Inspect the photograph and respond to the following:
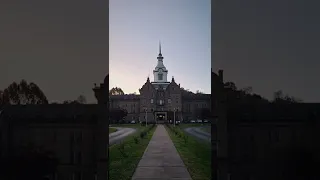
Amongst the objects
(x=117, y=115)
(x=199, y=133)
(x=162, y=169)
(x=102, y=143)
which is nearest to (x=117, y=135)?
(x=117, y=115)

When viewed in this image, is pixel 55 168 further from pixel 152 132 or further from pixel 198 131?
pixel 152 132

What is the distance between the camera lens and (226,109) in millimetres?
4547

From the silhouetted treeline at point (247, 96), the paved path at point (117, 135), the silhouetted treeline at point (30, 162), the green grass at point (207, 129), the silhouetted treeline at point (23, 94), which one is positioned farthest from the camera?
the paved path at point (117, 135)

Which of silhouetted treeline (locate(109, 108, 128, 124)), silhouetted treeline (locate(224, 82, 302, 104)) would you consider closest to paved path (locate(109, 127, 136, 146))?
silhouetted treeline (locate(109, 108, 128, 124))

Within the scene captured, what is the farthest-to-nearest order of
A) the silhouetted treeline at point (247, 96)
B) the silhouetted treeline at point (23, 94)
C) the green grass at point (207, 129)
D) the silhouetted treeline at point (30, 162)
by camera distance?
the green grass at point (207, 129)
the silhouetted treeline at point (247, 96)
the silhouetted treeline at point (23, 94)
the silhouetted treeline at point (30, 162)

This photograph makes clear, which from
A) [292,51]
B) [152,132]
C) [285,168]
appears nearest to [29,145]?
[285,168]

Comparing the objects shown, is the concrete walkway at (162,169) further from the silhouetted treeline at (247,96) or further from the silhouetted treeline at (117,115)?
the silhouetted treeline at (247,96)

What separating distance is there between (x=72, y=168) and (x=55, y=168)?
20cm

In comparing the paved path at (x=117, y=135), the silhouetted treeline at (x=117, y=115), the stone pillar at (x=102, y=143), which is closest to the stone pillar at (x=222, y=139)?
the stone pillar at (x=102, y=143)

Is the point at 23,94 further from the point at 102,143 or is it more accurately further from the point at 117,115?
the point at 117,115

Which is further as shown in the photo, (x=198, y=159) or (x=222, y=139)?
(x=198, y=159)

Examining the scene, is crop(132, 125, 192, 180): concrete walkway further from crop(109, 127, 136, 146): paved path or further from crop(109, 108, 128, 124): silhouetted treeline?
crop(109, 108, 128, 124): silhouetted treeline

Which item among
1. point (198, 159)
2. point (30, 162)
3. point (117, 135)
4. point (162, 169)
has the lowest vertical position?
point (162, 169)

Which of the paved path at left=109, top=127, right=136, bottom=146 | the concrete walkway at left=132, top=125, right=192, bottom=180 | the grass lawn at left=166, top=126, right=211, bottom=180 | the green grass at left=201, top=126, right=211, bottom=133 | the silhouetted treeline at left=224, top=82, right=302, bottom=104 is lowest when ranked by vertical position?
the concrete walkway at left=132, top=125, right=192, bottom=180
